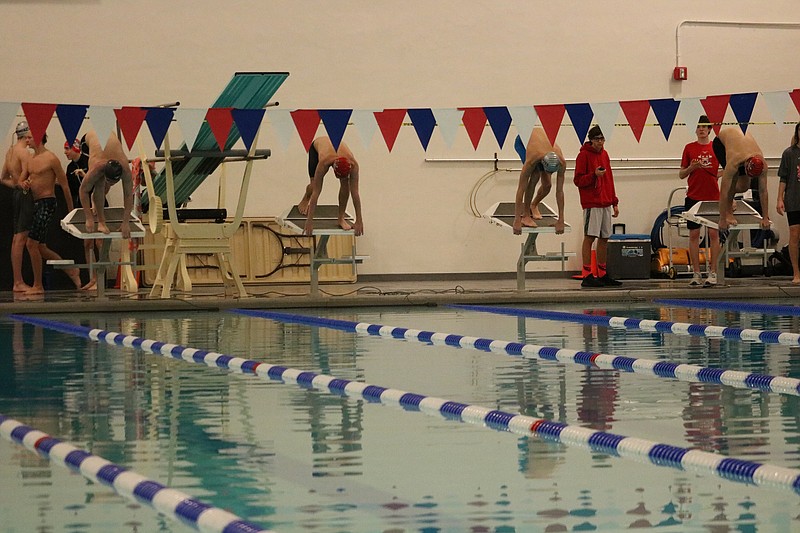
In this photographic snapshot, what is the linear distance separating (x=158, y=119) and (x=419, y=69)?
6692mm

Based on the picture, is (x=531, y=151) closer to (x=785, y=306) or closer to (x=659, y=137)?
(x=785, y=306)

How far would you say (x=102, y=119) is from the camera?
10930 millimetres

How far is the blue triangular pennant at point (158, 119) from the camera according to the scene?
36.8ft

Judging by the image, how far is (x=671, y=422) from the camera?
4773mm

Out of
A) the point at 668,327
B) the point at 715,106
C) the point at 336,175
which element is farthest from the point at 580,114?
the point at 668,327

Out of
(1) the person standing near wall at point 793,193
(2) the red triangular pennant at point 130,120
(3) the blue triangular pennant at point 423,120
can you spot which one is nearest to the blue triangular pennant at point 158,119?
(2) the red triangular pennant at point 130,120

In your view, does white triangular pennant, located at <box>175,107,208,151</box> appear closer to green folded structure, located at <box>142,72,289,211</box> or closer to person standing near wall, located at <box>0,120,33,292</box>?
green folded structure, located at <box>142,72,289,211</box>

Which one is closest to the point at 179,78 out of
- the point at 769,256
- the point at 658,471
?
the point at 769,256

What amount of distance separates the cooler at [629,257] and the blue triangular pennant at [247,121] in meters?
5.72

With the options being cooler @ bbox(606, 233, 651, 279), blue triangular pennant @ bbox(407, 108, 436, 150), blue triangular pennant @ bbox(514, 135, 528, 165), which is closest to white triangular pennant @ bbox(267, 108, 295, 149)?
blue triangular pennant @ bbox(407, 108, 436, 150)

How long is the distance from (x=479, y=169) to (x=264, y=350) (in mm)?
9881

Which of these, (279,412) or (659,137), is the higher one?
(659,137)

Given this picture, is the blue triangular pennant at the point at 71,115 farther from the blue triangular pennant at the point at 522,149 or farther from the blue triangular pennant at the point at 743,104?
the blue triangular pennant at the point at 743,104

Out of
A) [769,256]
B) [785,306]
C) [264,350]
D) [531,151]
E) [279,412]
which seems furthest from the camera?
[769,256]
